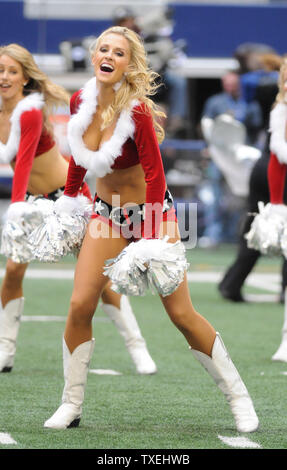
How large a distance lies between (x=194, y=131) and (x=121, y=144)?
13.0 meters

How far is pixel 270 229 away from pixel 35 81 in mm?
1575

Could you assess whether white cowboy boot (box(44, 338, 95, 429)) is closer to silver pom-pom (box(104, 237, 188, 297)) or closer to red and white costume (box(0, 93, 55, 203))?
silver pom-pom (box(104, 237, 188, 297))

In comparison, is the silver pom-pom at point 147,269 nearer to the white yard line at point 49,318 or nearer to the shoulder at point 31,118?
the shoulder at point 31,118

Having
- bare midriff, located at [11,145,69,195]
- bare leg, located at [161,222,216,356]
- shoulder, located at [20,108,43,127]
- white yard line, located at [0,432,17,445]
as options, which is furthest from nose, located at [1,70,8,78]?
white yard line, located at [0,432,17,445]

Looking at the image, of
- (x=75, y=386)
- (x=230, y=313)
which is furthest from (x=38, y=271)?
(x=75, y=386)

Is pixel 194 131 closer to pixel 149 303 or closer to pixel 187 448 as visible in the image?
pixel 149 303

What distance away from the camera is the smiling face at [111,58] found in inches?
178

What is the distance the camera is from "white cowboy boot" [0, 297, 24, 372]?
6.06 meters

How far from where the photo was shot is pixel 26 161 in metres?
5.55

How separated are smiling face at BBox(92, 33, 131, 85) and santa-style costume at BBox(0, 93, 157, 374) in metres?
0.85

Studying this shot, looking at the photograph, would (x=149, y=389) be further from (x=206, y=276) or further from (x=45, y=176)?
Result: (x=206, y=276)

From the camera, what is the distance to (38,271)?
12.6 meters

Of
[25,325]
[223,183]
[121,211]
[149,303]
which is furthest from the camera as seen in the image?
[223,183]

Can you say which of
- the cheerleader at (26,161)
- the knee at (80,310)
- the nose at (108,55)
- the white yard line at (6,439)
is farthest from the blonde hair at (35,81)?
the white yard line at (6,439)
